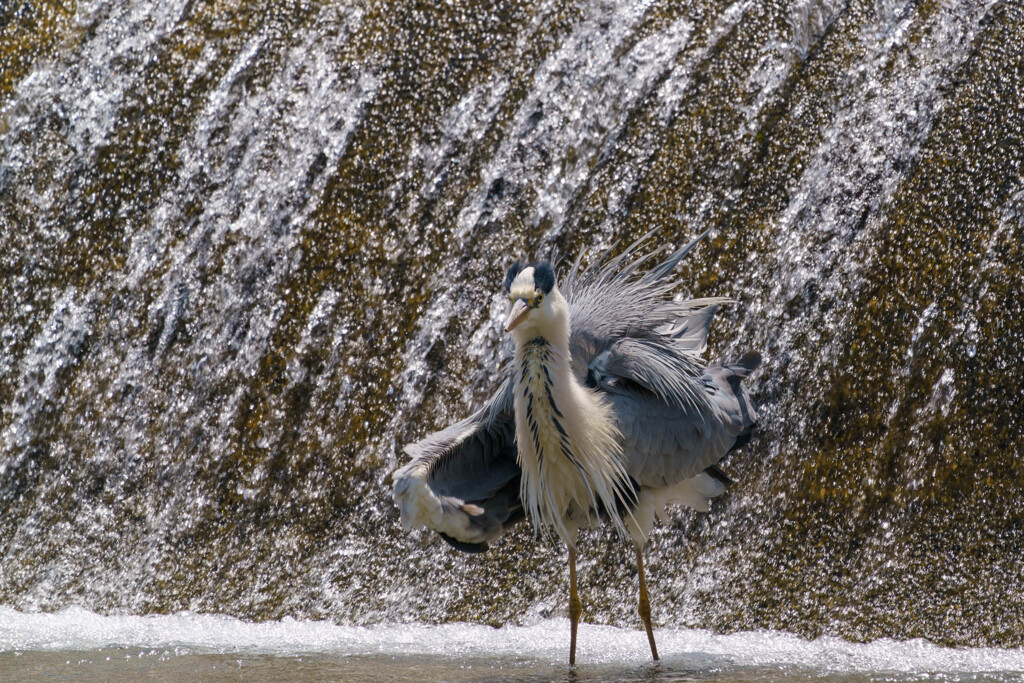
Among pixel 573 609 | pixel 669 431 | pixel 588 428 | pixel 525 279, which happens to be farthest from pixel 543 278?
pixel 573 609

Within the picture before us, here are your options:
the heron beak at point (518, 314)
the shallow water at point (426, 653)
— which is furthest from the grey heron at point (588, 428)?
the shallow water at point (426, 653)

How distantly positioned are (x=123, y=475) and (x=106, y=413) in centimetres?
36

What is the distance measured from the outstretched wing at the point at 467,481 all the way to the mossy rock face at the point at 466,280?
0.81 metres

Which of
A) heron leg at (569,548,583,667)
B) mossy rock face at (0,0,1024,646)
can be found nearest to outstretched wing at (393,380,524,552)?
heron leg at (569,548,583,667)

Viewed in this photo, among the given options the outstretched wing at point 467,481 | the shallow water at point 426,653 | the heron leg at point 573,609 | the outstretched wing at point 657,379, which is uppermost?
the outstretched wing at point 657,379

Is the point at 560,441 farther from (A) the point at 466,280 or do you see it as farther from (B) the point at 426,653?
(A) the point at 466,280

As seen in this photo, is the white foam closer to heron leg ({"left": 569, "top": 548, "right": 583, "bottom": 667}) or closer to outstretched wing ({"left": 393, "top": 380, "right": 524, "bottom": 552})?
heron leg ({"left": 569, "top": 548, "right": 583, "bottom": 667})

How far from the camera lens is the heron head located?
3768mm

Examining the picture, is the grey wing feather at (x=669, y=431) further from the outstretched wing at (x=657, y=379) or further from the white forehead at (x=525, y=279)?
the white forehead at (x=525, y=279)

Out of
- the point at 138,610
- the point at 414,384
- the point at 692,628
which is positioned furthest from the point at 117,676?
the point at 692,628

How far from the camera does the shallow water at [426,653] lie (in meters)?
3.98

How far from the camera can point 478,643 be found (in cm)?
479

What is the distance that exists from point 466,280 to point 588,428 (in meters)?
1.69

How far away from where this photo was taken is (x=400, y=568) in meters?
5.12
